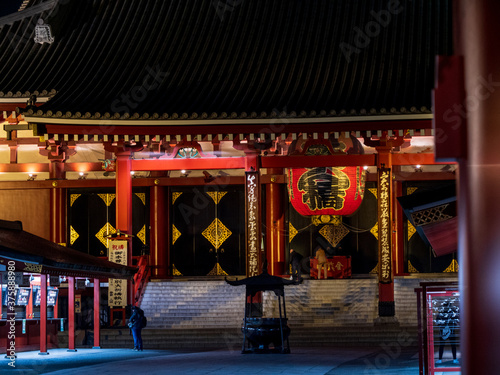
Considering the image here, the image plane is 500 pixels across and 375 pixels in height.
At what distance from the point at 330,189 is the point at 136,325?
5.19 metres

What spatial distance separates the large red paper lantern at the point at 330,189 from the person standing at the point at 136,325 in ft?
14.5

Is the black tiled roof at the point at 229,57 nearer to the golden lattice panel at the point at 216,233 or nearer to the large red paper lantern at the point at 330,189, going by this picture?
the large red paper lantern at the point at 330,189

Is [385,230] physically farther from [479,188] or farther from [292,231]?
[479,188]

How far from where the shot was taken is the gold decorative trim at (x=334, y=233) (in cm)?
2609

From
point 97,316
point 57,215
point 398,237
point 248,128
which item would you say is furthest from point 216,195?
point 97,316

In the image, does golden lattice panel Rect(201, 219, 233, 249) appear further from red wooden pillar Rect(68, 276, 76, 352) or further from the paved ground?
red wooden pillar Rect(68, 276, 76, 352)

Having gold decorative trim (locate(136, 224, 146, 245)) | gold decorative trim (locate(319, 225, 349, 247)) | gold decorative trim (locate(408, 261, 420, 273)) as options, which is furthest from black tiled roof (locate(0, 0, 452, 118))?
gold decorative trim (locate(408, 261, 420, 273))

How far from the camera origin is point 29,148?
2456 centimetres

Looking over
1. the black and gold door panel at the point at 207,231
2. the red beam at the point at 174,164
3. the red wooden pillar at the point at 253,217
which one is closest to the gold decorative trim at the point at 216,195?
the black and gold door panel at the point at 207,231

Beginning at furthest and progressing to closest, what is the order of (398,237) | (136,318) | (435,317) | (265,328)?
(398,237) → (136,318) → (265,328) → (435,317)

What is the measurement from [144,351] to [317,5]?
35.3 ft

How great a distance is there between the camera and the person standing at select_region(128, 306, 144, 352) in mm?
17500

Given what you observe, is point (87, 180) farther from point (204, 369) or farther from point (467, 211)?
point (467, 211)

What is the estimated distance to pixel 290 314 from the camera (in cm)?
2061
